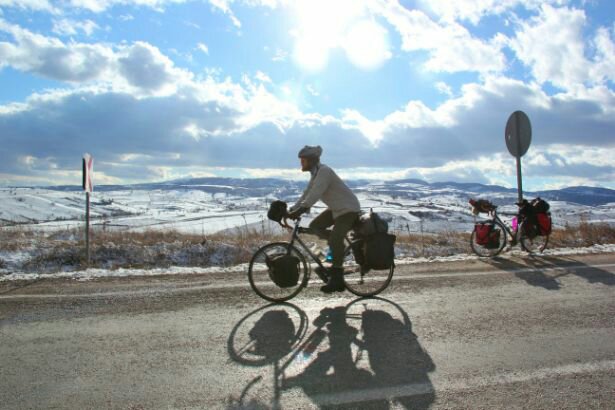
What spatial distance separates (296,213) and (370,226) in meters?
1.10

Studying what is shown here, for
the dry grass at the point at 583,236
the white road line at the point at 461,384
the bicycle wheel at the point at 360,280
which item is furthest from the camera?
the dry grass at the point at 583,236

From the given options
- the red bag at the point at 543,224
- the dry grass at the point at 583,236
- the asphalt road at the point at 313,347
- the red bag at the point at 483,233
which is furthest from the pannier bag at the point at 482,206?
the asphalt road at the point at 313,347

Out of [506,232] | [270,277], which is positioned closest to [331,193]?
[270,277]

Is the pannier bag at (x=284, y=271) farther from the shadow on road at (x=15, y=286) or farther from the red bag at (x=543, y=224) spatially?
the red bag at (x=543, y=224)

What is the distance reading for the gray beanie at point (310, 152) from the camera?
591 centimetres

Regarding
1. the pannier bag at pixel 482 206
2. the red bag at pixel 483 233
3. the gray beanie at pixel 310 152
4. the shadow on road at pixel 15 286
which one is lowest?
the shadow on road at pixel 15 286

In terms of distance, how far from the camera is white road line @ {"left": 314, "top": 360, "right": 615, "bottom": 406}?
122 inches

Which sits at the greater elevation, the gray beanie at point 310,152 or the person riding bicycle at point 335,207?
the gray beanie at point 310,152

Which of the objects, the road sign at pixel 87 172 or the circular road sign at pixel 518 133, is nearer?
the road sign at pixel 87 172

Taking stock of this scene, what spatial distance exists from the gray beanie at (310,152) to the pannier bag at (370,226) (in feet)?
3.74

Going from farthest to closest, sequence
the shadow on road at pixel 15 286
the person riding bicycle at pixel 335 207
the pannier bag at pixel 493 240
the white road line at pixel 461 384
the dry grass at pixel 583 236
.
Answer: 1. the dry grass at pixel 583 236
2. the pannier bag at pixel 493 240
3. the shadow on road at pixel 15 286
4. the person riding bicycle at pixel 335 207
5. the white road line at pixel 461 384

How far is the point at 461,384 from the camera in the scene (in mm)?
3287

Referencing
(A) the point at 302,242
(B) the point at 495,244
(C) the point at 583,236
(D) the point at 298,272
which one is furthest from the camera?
(C) the point at 583,236

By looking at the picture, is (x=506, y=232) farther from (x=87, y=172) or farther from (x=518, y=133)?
(x=87, y=172)
